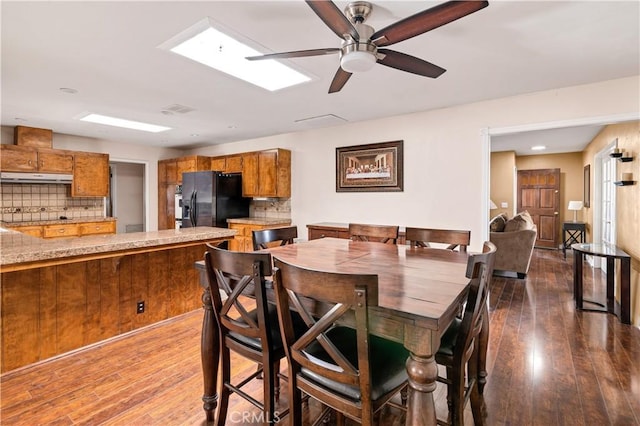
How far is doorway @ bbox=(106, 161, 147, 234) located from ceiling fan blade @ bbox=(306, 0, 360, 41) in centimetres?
671

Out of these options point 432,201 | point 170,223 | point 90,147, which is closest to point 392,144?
point 432,201

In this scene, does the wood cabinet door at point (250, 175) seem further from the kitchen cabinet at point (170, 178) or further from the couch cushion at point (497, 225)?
the couch cushion at point (497, 225)

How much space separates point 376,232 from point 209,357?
170 cm

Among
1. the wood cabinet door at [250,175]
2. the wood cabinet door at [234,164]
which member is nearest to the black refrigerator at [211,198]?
the wood cabinet door at [234,164]

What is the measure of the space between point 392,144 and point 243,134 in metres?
2.75

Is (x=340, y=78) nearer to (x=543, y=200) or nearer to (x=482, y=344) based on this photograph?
(x=482, y=344)

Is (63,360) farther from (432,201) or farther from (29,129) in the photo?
(29,129)

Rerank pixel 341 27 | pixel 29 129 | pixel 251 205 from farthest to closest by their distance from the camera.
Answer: pixel 251 205, pixel 29 129, pixel 341 27

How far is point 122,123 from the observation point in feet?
15.5

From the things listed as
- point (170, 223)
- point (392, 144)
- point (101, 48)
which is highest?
point (101, 48)

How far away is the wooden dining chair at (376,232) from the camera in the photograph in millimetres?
2762

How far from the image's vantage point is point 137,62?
262 centimetres

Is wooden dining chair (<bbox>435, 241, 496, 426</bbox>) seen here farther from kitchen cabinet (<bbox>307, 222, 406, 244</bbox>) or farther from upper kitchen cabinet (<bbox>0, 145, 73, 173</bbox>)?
upper kitchen cabinet (<bbox>0, 145, 73, 173</bbox>)

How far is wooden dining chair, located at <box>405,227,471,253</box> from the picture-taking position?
236cm
